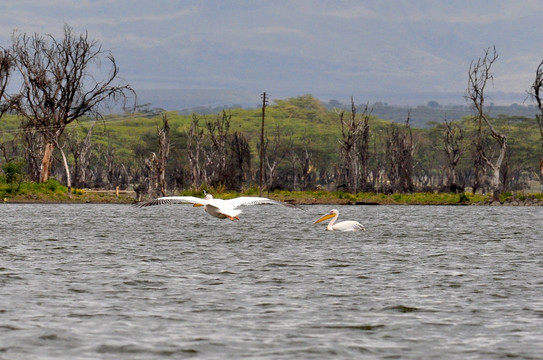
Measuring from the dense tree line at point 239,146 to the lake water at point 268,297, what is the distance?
41226mm

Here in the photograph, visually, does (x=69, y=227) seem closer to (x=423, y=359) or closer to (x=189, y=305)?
(x=189, y=305)

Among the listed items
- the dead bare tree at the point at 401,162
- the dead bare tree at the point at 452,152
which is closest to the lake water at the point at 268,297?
the dead bare tree at the point at 401,162

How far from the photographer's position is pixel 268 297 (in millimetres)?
16484

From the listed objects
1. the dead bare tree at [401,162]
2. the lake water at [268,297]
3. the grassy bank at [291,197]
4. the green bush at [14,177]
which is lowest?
the lake water at [268,297]

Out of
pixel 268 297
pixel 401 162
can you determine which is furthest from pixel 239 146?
pixel 268 297

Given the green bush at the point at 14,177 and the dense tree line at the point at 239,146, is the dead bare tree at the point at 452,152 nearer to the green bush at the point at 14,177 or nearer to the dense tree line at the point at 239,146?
the dense tree line at the point at 239,146

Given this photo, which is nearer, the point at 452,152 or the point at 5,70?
the point at 5,70

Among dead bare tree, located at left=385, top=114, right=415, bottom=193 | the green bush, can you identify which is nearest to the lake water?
the green bush

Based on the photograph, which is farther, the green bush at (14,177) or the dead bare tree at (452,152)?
the dead bare tree at (452,152)

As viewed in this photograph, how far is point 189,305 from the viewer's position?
15.4 m

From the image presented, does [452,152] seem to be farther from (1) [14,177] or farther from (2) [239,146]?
(1) [14,177]

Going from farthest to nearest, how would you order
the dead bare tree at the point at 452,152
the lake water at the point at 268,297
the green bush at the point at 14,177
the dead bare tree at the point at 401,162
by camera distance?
the dead bare tree at the point at 452,152
the dead bare tree at the point at 401,162
the green bush at the point at 14,177
the lake water at the point at 268,297

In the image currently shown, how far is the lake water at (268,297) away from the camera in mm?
12023

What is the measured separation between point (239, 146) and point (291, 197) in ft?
96.1
